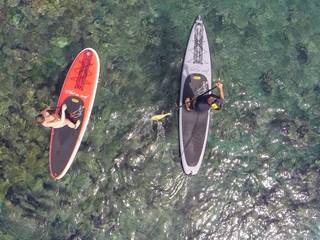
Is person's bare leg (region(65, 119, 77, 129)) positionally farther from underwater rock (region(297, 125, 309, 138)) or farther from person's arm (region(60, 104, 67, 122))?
underwater rock (region(297, 125, 309, 138))

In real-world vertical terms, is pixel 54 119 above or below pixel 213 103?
below

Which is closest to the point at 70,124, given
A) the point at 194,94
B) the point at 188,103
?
the point at 188,103

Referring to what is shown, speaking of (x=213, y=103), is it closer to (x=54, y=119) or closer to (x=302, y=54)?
(x=54, y=119)

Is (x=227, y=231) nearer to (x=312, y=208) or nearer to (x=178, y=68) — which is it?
(x=312, y=208)

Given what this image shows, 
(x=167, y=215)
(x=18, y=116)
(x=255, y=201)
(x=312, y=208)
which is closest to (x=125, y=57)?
(x=18, y=116)

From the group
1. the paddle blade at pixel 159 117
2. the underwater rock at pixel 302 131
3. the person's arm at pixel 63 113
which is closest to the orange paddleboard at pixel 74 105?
the person's arm at pixel 63 113

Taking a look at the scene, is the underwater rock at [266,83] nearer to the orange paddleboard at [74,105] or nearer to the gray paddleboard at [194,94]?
the gray paddleboard at [194,94]
